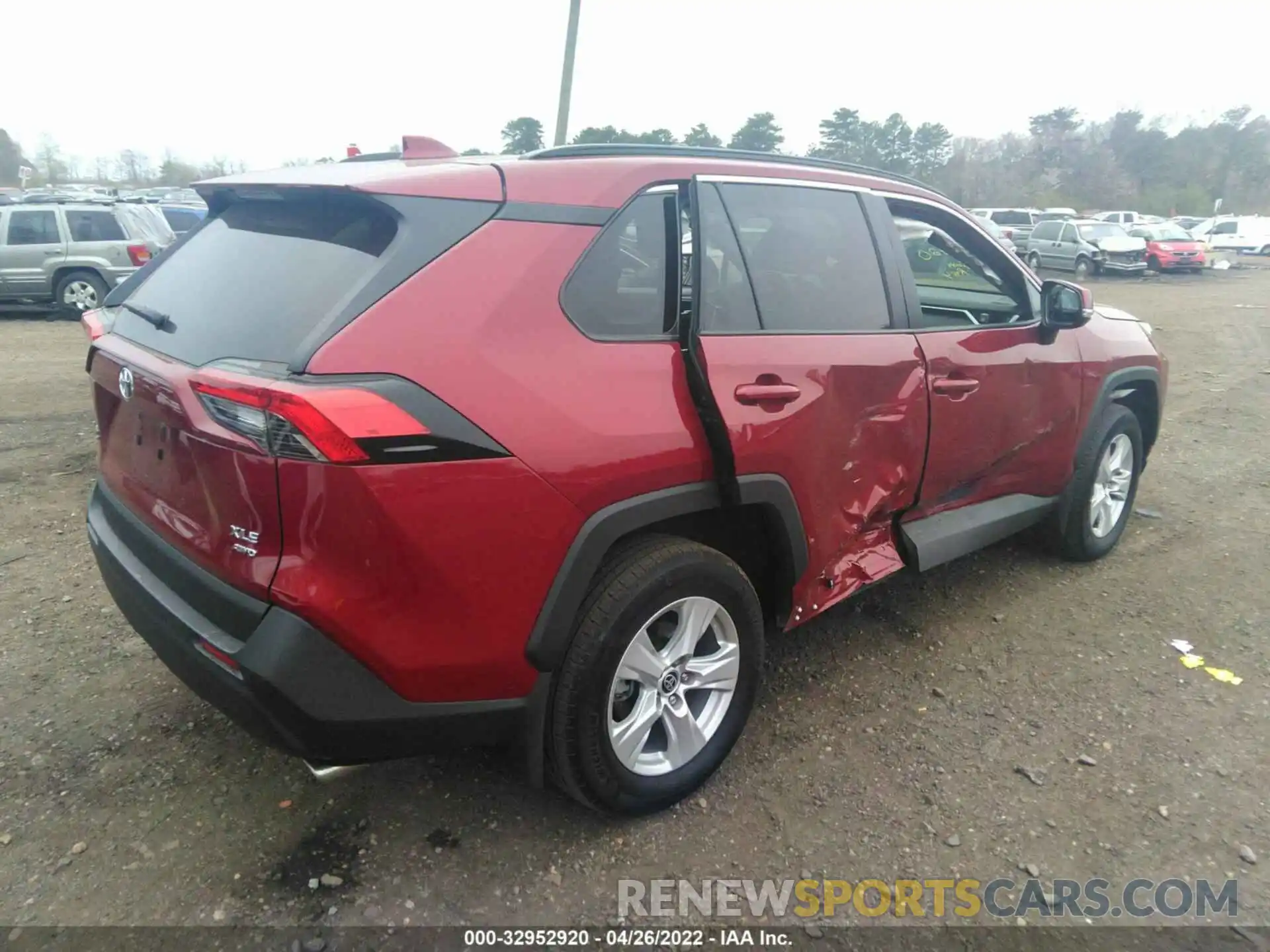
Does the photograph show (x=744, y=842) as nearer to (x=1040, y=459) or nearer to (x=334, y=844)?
(x=334, y=844)

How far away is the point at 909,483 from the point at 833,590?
0.52 meters

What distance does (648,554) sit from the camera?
2.34 m

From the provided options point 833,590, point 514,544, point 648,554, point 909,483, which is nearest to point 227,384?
point 514,544

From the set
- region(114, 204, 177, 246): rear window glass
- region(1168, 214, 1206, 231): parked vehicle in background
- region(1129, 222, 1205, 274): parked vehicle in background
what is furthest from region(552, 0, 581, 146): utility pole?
region(1168, 214, 1206, 231): parked vehicle in background

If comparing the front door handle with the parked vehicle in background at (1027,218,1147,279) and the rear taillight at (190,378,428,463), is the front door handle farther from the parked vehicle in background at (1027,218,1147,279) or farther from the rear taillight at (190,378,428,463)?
the parked vehicle in background at (1027,218,1147,279)

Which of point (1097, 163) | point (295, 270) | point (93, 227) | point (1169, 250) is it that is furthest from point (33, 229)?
point (1097, 163)

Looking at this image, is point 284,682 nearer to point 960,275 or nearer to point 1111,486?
point 960,275

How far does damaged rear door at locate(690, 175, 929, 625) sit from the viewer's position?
2506 millimetres

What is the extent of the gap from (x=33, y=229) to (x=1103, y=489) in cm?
1409

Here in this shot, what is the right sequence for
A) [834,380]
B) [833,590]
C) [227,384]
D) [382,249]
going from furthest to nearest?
[833,590]
[834,380]
[382,249]
[227,384]

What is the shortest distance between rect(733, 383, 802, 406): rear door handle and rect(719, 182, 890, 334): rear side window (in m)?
0.20

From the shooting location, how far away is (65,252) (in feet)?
40.7

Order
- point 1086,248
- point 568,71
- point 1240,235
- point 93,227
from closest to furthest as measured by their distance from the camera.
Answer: point 568,71 < point 93,227 < point 1086,248 < point 1240,235

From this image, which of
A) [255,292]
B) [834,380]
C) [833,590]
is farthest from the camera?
[833,590]
